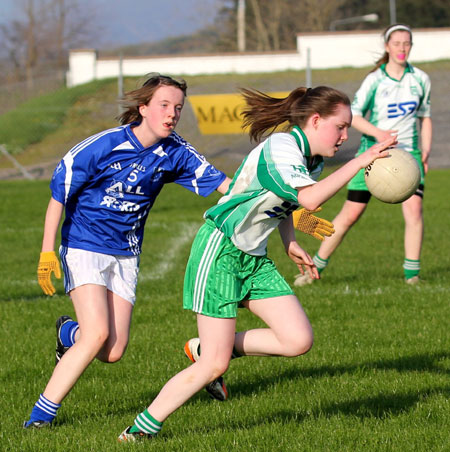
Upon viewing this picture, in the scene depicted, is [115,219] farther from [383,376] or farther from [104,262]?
[383,376]

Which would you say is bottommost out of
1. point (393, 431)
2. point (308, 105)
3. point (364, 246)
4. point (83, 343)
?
point (364, 246)

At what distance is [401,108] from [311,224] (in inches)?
175

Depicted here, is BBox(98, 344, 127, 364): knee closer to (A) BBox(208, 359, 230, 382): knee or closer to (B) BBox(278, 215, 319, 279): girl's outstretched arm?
(A) BBox(208, 359, 230, 382): knee

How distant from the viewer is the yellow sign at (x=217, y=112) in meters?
21.6

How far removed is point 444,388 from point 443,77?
3193cm

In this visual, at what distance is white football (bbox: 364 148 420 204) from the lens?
4402 mm

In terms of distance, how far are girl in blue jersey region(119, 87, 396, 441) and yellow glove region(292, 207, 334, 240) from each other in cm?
15

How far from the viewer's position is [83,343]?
4617mm

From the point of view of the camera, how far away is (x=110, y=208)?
15.9 feet

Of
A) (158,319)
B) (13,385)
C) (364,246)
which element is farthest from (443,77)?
(13,385)

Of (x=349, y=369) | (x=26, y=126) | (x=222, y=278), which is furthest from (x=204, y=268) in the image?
(x=26, y=126)

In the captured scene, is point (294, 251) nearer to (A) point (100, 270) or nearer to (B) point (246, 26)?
(A) point (100, 270)

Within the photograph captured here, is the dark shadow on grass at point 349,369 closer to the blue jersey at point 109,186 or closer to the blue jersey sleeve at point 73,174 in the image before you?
the blue jersey at point 109,186

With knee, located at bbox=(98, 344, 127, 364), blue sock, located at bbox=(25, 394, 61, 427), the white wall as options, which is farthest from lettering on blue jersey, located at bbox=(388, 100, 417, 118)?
the white wall
